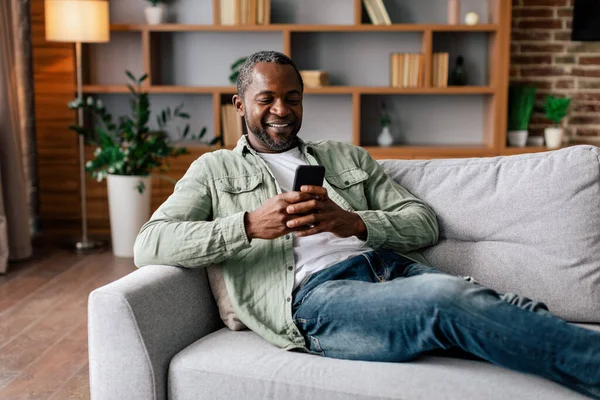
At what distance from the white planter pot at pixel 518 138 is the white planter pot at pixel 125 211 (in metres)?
2.38

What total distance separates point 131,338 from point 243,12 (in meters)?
3.58

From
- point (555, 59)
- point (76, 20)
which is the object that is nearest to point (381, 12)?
point (555, 59)

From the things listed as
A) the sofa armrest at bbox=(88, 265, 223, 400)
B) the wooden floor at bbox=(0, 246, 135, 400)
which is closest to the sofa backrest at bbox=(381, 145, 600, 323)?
the sofa armrest at bbox=(88, 265, 223, 400)

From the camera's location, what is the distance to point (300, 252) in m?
2.07

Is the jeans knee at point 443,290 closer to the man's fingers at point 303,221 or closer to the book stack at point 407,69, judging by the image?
the man's fingers at point 303,221

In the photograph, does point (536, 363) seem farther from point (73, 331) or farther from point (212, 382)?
point (73, 331)

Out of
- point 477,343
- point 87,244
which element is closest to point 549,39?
point 87,244

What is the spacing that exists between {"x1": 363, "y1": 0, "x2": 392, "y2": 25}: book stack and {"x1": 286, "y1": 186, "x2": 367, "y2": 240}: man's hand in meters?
3.21

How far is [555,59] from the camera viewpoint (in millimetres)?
5262

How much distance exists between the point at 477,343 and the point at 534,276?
0.47 metres

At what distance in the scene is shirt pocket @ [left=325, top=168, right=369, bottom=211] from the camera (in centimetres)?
225

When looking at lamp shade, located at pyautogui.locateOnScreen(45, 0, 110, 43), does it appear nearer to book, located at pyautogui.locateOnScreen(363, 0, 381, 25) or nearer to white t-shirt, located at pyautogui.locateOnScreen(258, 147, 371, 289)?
book, located at pyautogui.locateOnScreen(363, 0, 381, 25)

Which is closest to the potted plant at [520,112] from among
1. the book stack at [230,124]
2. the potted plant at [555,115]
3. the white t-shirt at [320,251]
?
the potted plant at [555,115]

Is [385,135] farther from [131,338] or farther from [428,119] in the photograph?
[131,338]
